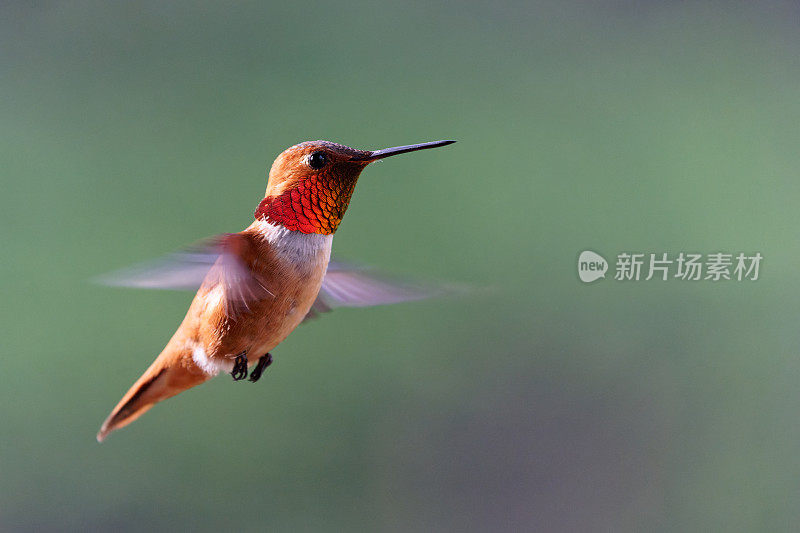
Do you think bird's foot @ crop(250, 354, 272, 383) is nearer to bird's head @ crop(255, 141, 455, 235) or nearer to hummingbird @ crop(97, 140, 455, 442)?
hummingbird @ crop(97, 140, 455, 442)

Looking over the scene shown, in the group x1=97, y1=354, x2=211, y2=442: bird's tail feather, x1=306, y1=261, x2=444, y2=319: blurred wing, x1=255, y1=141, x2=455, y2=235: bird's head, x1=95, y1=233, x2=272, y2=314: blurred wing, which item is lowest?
x1=97, y1=354, x2=211, y2=442: bird's tail feather

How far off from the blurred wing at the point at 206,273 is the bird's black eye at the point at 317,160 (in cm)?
5

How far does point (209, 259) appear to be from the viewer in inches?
13.9

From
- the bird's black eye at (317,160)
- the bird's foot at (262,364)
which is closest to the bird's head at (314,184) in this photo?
the bird's black eye at (317,160)

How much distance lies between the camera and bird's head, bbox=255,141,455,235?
386 mm

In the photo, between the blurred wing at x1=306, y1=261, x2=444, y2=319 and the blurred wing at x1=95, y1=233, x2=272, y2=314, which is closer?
the blurred wing at x1=95, y1=233, x2=272, y2=314

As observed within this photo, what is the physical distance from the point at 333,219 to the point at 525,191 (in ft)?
3.77

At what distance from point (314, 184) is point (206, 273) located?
7 cm

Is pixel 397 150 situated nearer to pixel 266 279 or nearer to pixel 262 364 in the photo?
pixel 266 279

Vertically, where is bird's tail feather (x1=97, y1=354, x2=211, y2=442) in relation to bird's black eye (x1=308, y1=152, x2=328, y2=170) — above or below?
below

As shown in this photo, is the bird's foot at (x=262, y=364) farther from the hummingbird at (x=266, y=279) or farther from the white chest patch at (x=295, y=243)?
the white chest patch at (x=295, y=243)

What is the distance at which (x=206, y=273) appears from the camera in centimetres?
38

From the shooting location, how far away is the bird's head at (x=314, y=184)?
0.39m

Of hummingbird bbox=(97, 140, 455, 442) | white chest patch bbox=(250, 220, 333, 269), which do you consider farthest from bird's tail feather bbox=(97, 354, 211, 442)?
white chest patch bbox=(250, 220, 333, 269)
